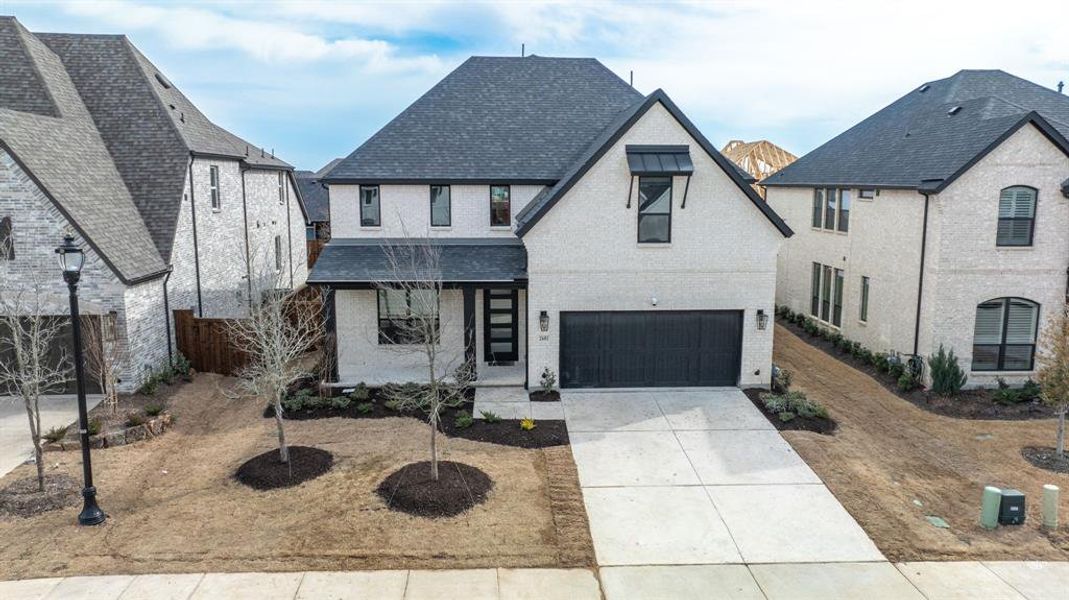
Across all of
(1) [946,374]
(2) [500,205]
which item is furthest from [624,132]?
(1) [946,374]

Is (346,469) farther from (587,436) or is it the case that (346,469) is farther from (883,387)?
(883,387)

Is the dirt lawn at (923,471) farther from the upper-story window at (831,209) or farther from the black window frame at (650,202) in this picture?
the upper-story window at (831,209)

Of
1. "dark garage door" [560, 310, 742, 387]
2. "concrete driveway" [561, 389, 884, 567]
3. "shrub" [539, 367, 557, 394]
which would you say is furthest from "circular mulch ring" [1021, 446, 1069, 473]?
"shrub" [539, 367, 557, 394]

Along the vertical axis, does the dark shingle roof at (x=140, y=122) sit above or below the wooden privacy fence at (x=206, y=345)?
above

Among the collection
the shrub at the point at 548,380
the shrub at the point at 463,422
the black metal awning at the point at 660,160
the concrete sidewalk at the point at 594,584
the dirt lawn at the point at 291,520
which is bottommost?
the concrete sidewalk at the point at 594,584

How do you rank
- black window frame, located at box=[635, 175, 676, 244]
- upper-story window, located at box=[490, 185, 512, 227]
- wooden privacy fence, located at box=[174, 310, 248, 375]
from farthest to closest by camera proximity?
upper-story window, located at box=[490, 185, 512, 227], wooden privacy fence, located at box=[174, 310, 248, 375], black window frame, located at box=[635, 175, 676, 244]

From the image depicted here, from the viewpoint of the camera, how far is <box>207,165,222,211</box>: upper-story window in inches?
932

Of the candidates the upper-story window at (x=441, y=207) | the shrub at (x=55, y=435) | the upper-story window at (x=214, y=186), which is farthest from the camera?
the upper-story window at (x=214, y=186)

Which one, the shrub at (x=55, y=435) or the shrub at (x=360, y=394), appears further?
the shrub at (x=360, y=394)

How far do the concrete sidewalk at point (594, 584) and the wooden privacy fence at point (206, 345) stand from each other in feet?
35.5

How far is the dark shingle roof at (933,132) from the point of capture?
18.9m

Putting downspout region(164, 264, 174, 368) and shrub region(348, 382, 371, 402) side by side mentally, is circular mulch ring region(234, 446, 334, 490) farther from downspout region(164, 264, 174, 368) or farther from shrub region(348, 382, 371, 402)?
downspout region(164, 264, 174, 368)

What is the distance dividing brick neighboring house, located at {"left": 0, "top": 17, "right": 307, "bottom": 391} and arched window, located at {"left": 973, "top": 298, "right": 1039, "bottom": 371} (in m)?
18.7

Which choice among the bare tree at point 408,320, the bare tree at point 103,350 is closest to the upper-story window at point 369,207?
the bare tree at point 408,320
